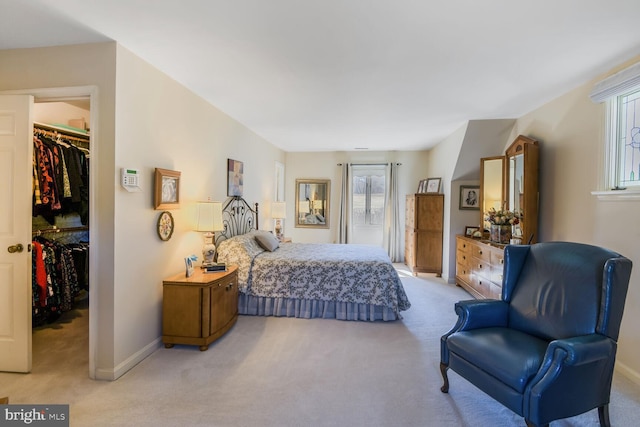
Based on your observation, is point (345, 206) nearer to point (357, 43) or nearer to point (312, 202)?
point (312, 202)

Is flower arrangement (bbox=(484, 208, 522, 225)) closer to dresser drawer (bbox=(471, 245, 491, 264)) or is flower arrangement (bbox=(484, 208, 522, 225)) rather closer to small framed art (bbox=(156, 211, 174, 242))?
dresser drawer (bbox=(471, 245, 491, 264))

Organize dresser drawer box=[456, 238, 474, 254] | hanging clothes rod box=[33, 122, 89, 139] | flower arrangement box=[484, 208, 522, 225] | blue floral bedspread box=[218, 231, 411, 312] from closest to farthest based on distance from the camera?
hanging clothes rod box=[33, 122, 89, 139] → blue floral bedspread box=[218, 231, 411, 312] → flower arrangement box=[484, 208, 522, 225] → dresser drawer box=[456, 238, 474, 254]

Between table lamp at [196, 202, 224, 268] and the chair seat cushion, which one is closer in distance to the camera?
the chair seat cushion

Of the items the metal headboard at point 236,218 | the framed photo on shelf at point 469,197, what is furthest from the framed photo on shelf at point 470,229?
the metal headboard at point 236,218

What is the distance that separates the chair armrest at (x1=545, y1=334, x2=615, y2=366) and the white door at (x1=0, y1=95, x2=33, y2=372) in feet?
11.8

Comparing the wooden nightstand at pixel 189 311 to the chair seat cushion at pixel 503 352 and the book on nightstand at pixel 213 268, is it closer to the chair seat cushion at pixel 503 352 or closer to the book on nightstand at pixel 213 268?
the book on nightstand at pixel 213 268

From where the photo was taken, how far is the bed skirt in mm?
3511

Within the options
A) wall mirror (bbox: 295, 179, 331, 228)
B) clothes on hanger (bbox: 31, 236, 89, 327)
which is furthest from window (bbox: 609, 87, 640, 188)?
clothes on hanger (bbox: 31, 236, 89, 327)

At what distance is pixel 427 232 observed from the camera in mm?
5582

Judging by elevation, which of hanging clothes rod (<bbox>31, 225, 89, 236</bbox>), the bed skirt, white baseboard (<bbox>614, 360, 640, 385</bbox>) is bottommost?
white baseboard (<bbox>614, 360, 640, 385</bbox>)

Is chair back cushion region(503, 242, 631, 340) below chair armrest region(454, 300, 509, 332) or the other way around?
the other way around

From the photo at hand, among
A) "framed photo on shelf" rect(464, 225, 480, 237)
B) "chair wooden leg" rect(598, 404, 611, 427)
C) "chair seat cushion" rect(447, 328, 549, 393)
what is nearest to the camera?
"chair seat cushion" rect(447, 328, 549, 393)

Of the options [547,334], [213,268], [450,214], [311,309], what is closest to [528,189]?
[450,214]

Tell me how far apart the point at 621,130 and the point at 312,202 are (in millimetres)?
5218
